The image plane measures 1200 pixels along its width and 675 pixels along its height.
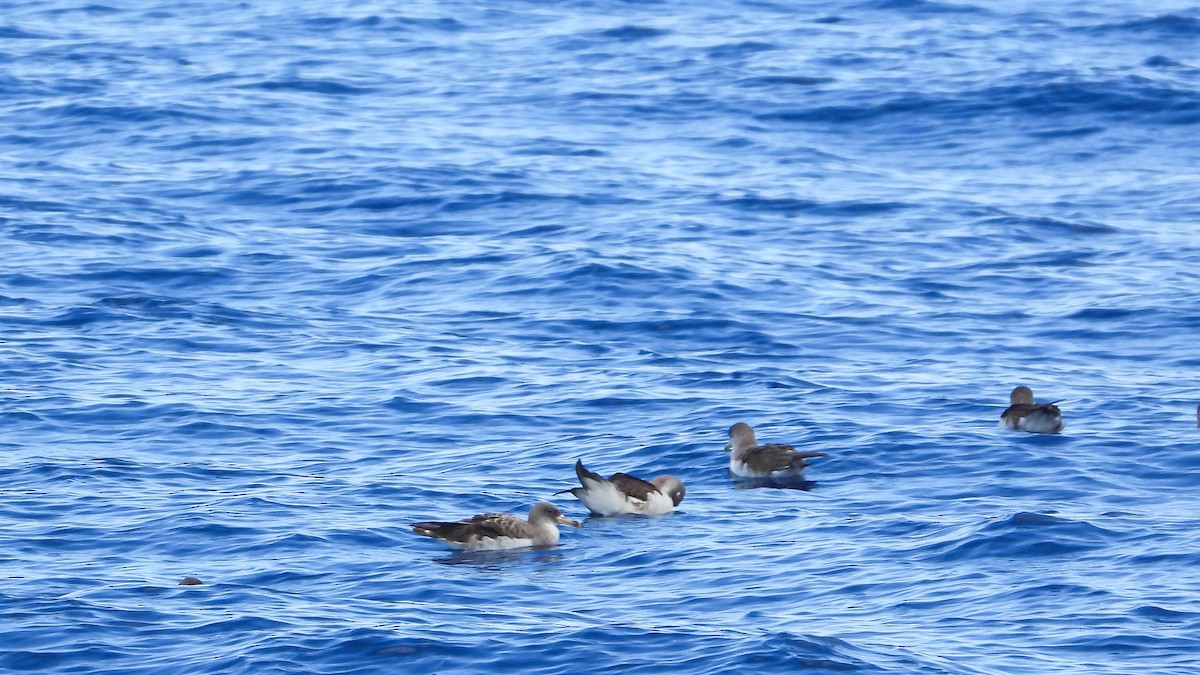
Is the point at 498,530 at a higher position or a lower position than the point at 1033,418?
higher

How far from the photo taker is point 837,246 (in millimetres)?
24188

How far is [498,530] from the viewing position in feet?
43.9

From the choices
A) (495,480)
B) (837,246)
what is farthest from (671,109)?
(495,480)

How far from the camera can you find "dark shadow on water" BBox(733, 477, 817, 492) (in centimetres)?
1504

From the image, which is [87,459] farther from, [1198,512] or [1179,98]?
[1179,98]

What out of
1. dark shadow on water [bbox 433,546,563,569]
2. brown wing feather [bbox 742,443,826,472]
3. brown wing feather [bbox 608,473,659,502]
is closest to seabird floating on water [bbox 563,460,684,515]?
brown wing feather [bbox 608,473,659,502]

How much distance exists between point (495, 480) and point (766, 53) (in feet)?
73.7

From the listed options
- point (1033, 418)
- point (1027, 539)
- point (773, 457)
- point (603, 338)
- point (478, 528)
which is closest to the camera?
point (1027, 539)

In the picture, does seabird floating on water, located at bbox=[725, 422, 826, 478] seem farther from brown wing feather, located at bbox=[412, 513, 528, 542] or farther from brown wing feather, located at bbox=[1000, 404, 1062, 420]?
brown wing feather, located at bbox=[412, 513, 528, 542]

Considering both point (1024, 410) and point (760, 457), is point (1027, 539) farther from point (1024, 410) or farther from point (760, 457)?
point (1024, 410)

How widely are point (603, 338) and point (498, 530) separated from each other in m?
6.81

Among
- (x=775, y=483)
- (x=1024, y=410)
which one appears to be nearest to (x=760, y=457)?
(x=775, y=483)

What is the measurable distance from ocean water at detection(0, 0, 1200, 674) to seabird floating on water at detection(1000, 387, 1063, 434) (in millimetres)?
307

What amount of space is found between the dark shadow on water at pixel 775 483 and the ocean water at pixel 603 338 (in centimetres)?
11
